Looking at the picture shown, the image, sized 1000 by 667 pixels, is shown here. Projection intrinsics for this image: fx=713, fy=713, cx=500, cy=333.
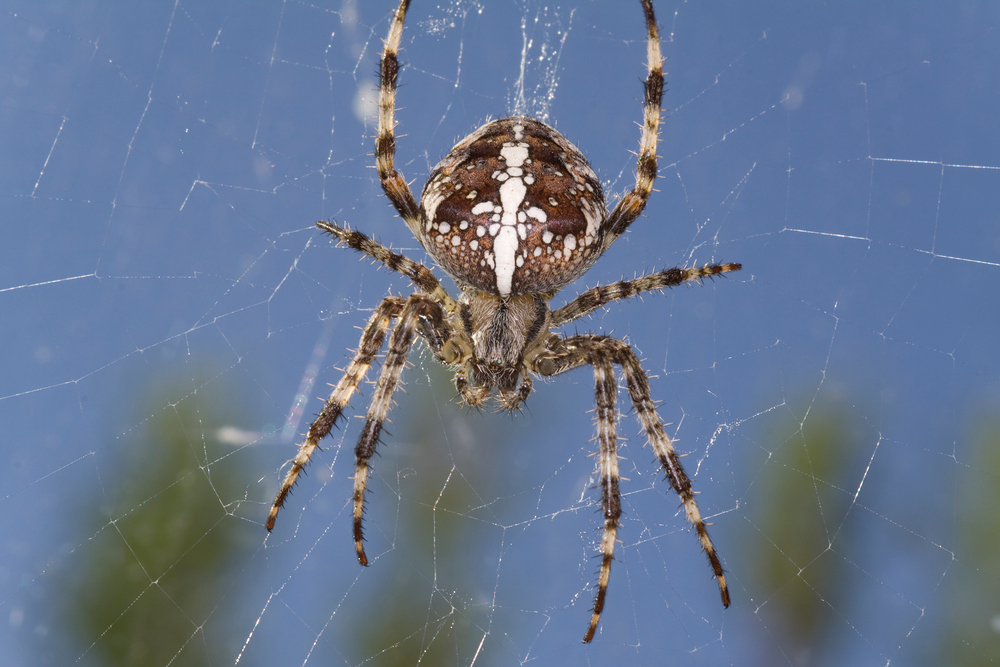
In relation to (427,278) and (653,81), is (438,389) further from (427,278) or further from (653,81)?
(653,81)

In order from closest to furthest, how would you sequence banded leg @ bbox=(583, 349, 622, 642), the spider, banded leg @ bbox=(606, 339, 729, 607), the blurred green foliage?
banded leg @ bbox=(583, 349, 622, 642)
banded leg @ bbox=(606, 339, 729, 607)
the spider
the blurred green foliage

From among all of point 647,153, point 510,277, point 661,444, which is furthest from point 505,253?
point 661,444

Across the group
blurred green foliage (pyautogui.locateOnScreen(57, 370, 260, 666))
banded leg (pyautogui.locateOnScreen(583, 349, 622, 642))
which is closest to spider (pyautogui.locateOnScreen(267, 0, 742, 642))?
banded leg (pyautogui.locateOnScreen(583, 349, 622, 642))

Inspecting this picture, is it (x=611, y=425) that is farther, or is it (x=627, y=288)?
(x=627, y=288)

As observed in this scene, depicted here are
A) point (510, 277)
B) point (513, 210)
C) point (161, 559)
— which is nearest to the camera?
point (513, 210)

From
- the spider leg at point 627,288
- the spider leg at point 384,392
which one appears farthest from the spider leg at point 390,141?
the spider leg at point 627,288

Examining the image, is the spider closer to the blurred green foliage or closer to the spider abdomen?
the spider abdomen

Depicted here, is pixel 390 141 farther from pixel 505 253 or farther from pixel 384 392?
pixel 384 392

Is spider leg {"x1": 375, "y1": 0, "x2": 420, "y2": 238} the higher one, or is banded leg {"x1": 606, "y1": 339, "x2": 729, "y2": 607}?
spider leg {"x1": 375, "y1": 0, "x2": 420, "y2": 238}
